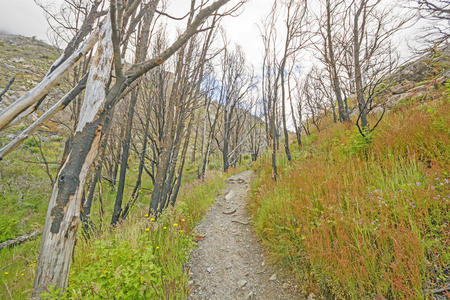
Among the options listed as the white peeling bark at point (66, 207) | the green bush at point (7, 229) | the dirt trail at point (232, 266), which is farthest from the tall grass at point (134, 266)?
the green bush at point (7, 229)

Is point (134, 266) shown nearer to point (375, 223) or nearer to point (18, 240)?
point (375, 223)

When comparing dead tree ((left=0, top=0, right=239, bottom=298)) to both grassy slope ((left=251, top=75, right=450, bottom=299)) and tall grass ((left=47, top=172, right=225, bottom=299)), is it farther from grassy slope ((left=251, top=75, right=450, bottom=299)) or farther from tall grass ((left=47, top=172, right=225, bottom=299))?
grassy slope ((left=251, top=75, right=450, bottom=299))

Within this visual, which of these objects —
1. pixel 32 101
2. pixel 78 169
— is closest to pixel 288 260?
pixel 78 169

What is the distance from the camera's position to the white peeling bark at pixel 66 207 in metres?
1.66

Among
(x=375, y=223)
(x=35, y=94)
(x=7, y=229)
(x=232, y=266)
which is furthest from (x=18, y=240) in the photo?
(x=375, y=223)

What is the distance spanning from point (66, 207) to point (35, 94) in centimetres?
148

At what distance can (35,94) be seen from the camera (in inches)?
81.2

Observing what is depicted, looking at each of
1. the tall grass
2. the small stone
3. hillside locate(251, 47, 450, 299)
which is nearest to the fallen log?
the tall grass

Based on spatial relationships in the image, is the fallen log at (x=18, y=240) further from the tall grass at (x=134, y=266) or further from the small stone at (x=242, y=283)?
the small stone at (x=242, y=283)

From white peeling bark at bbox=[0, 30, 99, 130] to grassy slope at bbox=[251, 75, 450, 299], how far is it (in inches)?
155

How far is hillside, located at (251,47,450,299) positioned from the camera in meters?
1.63

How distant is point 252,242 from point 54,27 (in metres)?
6.99

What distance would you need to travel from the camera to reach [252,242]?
3707 mm

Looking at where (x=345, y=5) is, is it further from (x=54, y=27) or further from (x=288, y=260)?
(x=54, y=27)
